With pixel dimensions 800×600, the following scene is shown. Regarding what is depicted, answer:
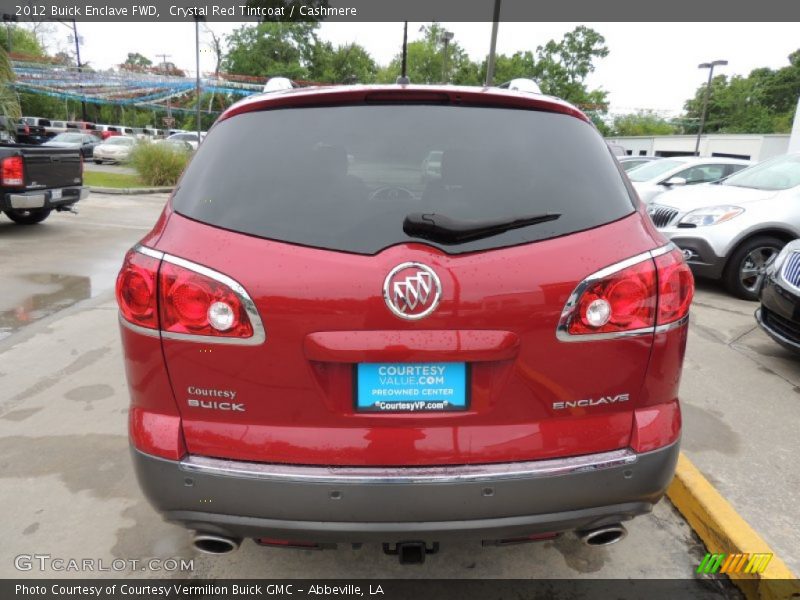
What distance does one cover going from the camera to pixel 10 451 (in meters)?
3.21

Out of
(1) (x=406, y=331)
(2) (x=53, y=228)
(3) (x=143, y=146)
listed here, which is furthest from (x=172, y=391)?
(3) (x=143, y=146)

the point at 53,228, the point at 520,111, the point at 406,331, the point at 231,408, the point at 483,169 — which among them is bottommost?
the point at 53,228

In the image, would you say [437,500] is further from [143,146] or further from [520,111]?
[143,146]

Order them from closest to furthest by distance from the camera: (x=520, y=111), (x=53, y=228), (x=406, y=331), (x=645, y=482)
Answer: (x=406, y=331) → (x=645, y=482) → (x=520, y=111) → (x=53, y=228)

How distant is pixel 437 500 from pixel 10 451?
273 centimetres

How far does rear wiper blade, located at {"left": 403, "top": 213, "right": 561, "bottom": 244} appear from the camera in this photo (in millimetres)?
1726

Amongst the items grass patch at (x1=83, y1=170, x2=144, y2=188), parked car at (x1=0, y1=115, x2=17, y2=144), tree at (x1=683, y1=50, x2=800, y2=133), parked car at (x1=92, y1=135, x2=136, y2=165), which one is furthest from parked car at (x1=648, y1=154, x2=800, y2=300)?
tree at (x1=683, y1=50, x2=800, y2=133)

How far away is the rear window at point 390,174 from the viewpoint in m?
1.78

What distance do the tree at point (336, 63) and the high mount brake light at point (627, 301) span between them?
58.0 m

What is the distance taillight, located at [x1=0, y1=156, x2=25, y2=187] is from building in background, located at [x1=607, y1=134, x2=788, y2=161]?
30688mm

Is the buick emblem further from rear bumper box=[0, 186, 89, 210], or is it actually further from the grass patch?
the grass patch

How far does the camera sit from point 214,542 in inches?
74.2

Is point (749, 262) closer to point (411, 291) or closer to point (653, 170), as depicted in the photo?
point (653, 170)

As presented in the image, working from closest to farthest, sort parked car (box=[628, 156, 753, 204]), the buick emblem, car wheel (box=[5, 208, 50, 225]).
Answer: the buick emblem, parked car (box=[628, 156, 753, 204]), car wheel (box=[5, 208, 50, 225])
